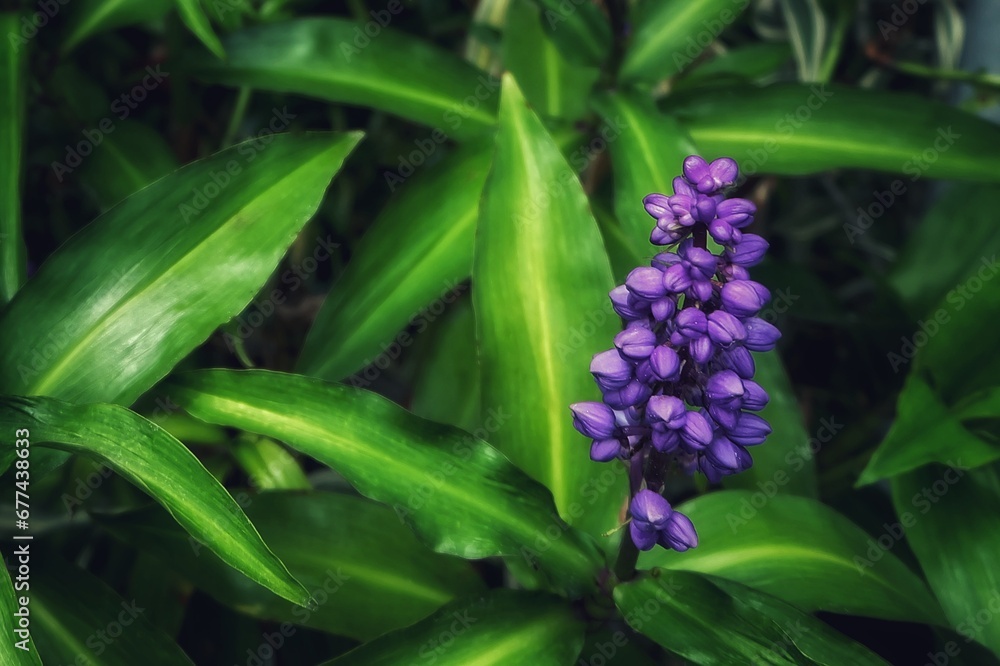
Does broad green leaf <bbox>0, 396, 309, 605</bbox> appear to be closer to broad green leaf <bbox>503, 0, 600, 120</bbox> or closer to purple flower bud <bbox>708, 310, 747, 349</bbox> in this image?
purple flower bud <bbox>708, 310, 747, 349</bbox>

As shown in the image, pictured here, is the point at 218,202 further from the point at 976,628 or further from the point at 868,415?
the point at 868,415

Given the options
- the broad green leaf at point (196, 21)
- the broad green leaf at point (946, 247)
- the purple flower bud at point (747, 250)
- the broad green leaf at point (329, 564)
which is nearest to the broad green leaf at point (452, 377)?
the broad green leaf at point (329, 564)

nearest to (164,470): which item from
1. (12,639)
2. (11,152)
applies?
(12,639)

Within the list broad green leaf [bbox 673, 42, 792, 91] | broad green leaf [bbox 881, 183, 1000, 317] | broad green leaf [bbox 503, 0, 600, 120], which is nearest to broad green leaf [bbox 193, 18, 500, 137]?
broad green leaf [bbox 503, 0, 600, 120]

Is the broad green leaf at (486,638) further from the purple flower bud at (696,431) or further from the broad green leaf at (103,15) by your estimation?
the broad green leaf at (103,15)

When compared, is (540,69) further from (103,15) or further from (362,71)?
(103,15)
